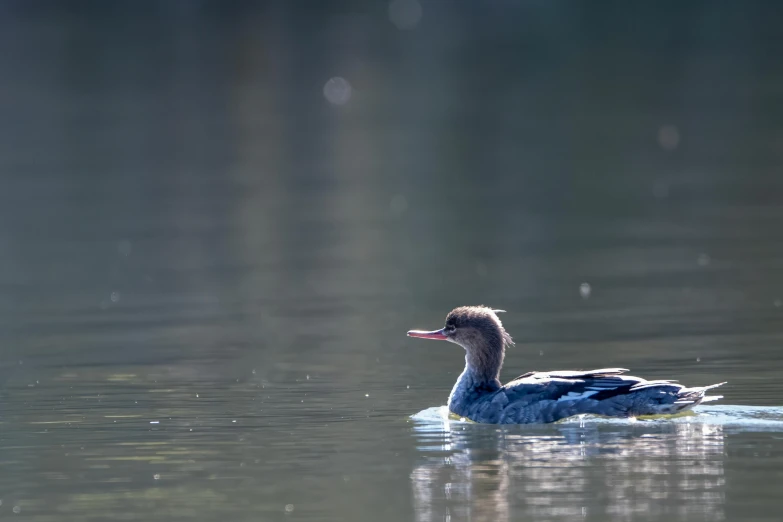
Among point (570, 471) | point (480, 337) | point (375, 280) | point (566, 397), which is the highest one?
point (375, 280)

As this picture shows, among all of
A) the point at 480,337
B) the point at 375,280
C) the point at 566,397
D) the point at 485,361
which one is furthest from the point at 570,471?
the point at 375,280

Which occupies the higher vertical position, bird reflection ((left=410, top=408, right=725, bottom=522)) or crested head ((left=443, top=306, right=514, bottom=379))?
crested head ((left=443, top=306, right=514, bottom=379))

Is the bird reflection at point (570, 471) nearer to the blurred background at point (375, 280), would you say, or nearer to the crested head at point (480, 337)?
the blurred background at point (375, 280)

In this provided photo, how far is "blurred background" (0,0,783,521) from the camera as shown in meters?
8.98

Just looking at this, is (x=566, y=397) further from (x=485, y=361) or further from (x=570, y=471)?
(x=570, y=471)

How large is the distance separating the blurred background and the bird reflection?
3 centimetres

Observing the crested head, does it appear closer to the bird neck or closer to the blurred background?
the bird neck

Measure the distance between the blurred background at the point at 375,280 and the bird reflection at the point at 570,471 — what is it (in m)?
0.03

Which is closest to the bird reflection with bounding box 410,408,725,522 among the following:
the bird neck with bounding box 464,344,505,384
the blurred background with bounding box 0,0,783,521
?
the blurred background with bounding box 0,0,783,521

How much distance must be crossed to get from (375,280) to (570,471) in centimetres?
829

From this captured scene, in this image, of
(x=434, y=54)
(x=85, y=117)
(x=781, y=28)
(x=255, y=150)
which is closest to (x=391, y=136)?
(x=255, y=150)

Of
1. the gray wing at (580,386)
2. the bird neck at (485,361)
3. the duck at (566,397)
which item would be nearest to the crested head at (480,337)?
the bird neck at (485,361)

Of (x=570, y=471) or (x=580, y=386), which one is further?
(x=580, y=386)

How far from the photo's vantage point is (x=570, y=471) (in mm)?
8852
